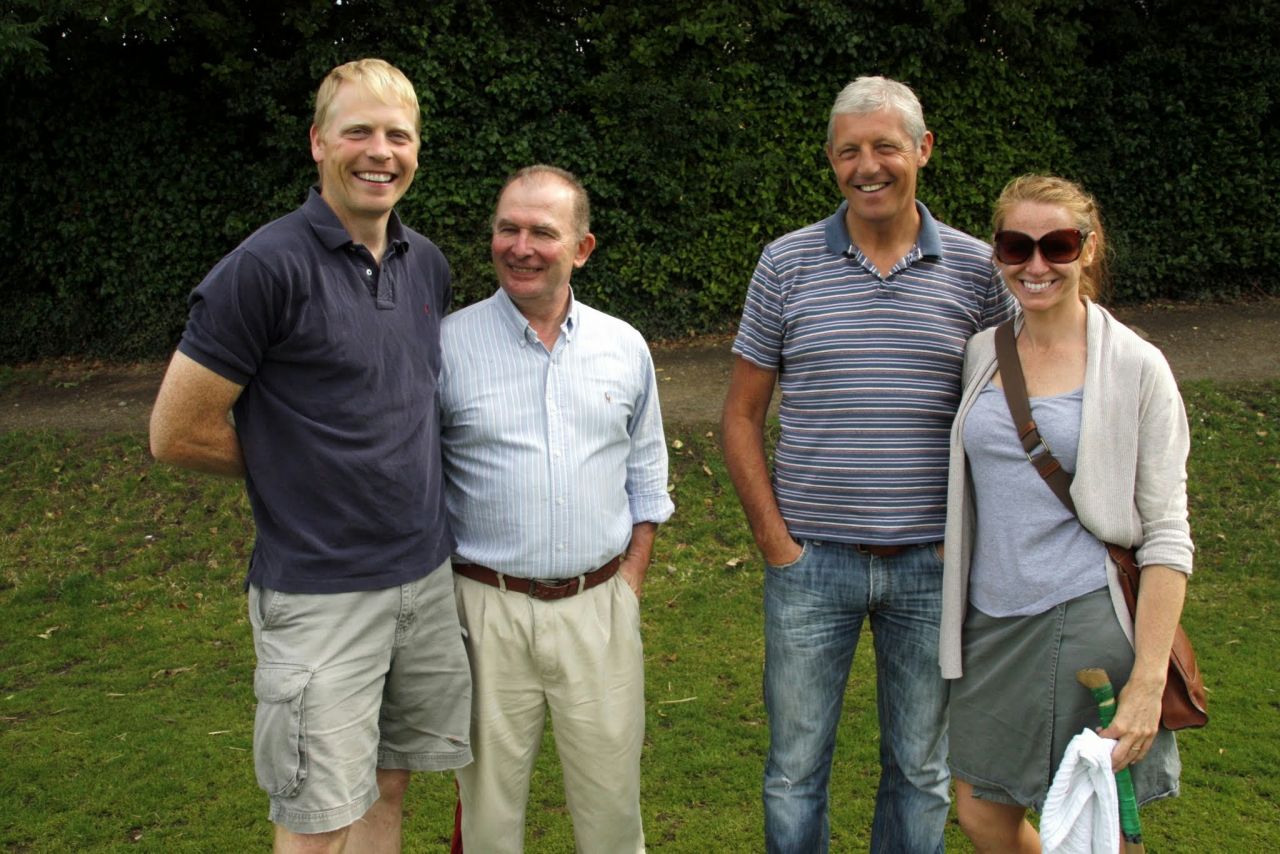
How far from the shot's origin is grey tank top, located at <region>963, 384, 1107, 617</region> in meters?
2.57

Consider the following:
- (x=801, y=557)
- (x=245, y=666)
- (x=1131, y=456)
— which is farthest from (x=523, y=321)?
(x=245, y=666)

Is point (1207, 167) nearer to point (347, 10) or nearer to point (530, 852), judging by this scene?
point (347, 10)

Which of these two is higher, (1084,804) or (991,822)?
(1084,804)

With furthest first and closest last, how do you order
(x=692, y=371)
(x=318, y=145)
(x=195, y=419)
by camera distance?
(x=692, y=371) → (x=318, y=145) → (x=195, y=419)

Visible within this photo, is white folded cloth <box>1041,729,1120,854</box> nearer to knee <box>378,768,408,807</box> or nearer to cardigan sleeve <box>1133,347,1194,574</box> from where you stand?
cardigan sleeve <box>1133,347,1194,574</box>

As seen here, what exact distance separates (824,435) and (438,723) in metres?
1.27

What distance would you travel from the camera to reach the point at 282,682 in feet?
8.64

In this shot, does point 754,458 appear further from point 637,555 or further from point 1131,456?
point 1131,456

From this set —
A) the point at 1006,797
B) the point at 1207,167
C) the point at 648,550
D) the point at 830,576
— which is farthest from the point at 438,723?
the point at 1207,167

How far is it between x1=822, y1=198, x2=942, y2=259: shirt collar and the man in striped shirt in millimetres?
647

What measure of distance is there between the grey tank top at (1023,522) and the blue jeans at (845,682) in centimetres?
29

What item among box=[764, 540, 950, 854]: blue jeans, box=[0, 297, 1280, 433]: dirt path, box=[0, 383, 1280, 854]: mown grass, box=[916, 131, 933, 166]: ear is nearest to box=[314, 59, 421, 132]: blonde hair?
box=[916, 131, 933, 166]: ear

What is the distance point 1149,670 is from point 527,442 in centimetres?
159

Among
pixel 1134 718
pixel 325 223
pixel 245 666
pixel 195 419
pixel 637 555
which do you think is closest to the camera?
pixel 1134 718
